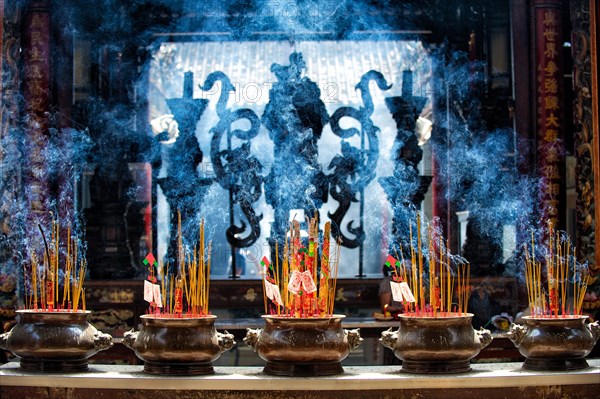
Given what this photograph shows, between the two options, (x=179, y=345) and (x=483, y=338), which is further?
A: (x=483, y=338)

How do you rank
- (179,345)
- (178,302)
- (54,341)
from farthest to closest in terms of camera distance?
(178,302), (54,341), (179,345)

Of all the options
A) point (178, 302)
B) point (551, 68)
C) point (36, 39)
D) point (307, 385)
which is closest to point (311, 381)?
point (307, 385)

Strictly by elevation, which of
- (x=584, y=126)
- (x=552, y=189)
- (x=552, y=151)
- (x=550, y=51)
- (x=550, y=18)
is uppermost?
(x=550, y=18)

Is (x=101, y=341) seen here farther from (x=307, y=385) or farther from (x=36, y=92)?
(x=36, y=92)

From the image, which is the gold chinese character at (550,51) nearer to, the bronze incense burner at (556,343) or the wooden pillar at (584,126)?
the wooden pillar at (584,126)

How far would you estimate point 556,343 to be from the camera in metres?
2.79

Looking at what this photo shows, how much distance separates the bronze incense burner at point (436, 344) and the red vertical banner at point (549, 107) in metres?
2.88

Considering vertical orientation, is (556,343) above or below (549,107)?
below

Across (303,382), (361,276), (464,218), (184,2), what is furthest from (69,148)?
(303,382)

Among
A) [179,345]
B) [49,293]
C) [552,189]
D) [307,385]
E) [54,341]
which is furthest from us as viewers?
[552,189]

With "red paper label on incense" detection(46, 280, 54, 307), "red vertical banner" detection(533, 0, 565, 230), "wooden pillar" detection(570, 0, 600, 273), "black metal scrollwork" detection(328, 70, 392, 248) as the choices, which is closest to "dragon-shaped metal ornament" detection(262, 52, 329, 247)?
"black metal scrollwork" detection(328, 70, 392, 248)

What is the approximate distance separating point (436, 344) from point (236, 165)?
11.6 ft

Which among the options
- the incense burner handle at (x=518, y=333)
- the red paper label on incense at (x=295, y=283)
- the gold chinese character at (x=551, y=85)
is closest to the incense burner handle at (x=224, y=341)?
the red paper label on incense at (x=295, y=283)

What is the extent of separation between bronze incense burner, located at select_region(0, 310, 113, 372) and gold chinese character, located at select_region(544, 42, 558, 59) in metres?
3.65
